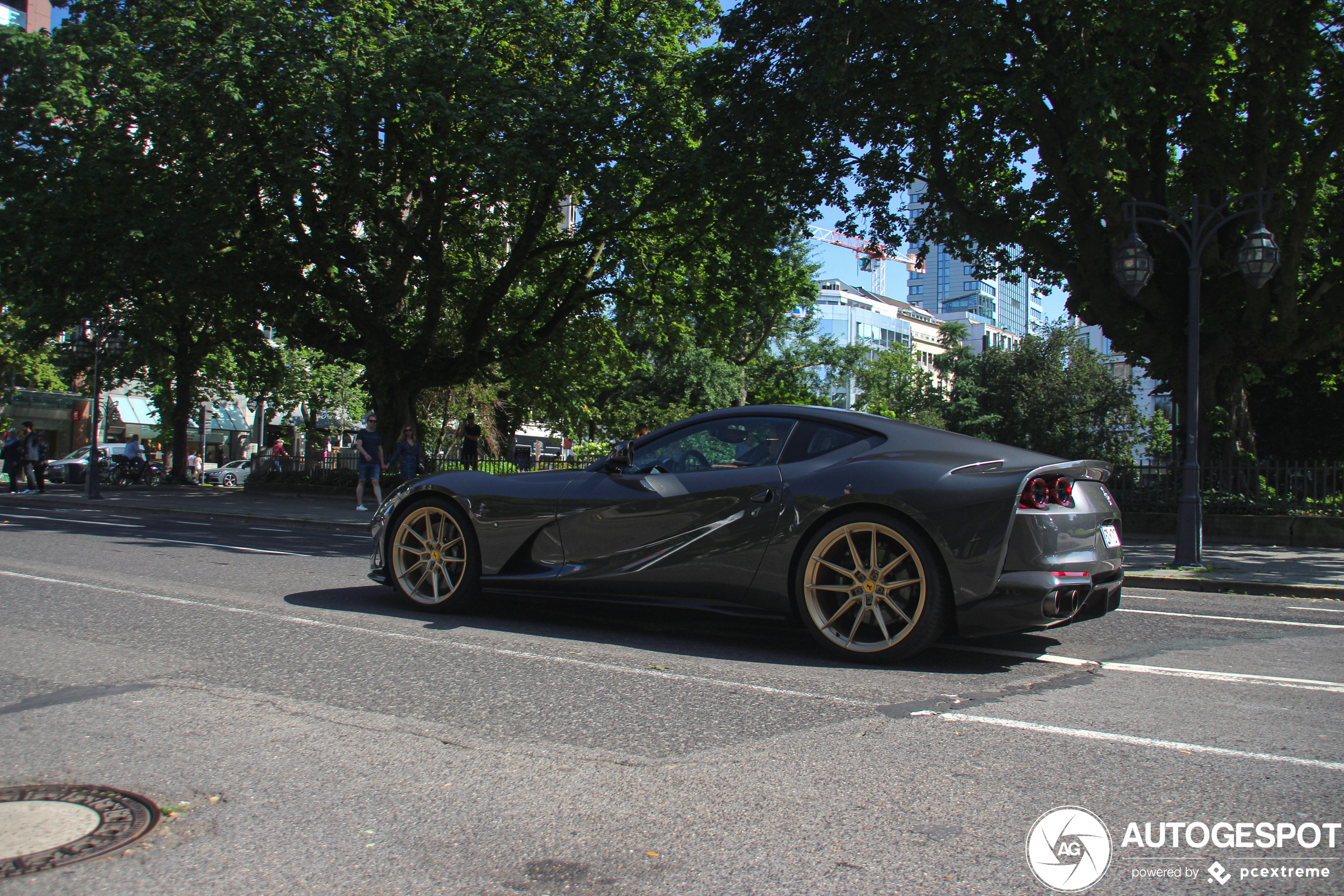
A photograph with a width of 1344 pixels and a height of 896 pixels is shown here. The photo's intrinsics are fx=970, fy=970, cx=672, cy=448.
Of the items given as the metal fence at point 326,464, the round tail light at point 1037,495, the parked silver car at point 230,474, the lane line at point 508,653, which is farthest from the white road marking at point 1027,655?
the parked silver car at point 230,474

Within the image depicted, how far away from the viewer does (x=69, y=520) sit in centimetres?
1546

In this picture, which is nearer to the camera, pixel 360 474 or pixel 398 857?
pixel 398 857

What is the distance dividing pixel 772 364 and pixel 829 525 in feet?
155

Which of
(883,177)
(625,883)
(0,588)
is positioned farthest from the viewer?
(883,177)

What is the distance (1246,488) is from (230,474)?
42.1 meters

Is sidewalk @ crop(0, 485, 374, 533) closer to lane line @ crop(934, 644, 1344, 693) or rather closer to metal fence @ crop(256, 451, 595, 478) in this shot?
metal fence @ crop(256, 451, 595, 478)

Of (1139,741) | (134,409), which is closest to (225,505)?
(1139,741)

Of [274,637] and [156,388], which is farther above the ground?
[156,388]

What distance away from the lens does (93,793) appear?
120 inches

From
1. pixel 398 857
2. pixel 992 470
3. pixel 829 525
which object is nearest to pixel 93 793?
pixel 398 857

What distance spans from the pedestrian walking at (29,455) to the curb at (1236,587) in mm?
25707

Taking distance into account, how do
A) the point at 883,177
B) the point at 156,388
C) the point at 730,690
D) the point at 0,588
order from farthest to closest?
the point at 156,388 → the point at 883,177 → the point at 0,588 → the point at 730,690

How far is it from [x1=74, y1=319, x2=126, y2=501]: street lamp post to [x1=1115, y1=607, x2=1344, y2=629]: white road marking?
2024 centimetres

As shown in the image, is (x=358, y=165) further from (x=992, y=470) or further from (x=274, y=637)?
(x=992, y=470)
